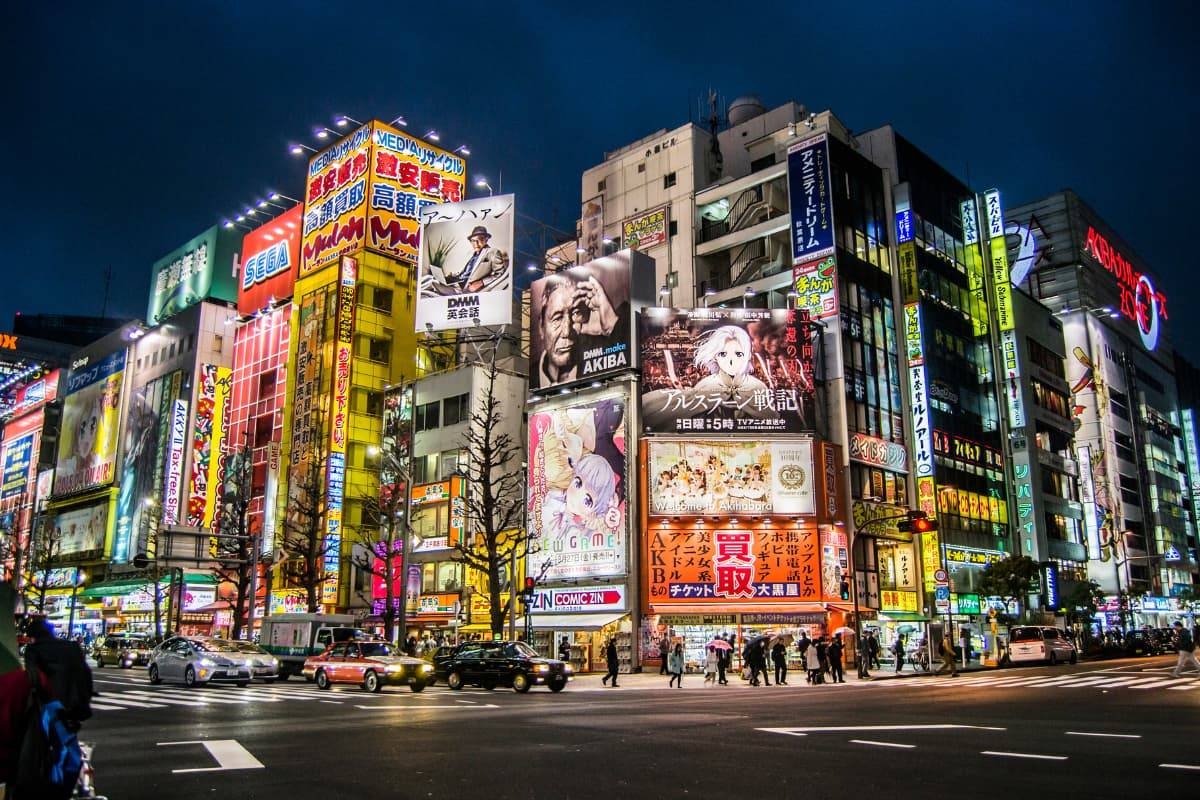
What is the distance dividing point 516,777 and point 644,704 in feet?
38.2

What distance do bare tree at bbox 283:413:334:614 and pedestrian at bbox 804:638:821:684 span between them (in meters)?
30.9

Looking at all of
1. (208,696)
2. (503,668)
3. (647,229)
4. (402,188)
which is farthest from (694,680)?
(402,188)

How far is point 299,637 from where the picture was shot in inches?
1383

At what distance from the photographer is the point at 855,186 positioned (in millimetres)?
55031

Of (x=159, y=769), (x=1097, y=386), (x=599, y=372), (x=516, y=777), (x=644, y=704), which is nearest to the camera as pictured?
(x=516, y=777)

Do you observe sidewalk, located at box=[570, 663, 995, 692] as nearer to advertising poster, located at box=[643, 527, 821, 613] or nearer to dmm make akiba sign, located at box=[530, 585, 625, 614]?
dmm make akiba sign, located at box=[530, 585, 625, 614]

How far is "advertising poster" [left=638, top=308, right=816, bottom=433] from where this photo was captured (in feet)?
146

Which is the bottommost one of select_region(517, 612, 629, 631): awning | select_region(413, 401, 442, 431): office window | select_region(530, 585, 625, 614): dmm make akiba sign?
select_region(517, 612, 629, 631): awning

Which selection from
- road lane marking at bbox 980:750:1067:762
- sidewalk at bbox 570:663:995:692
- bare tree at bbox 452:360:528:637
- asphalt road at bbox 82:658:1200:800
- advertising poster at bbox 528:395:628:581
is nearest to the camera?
asphalt road at bbox 82:658:1200:800

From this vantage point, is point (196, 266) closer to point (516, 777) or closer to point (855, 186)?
point (855, 186)

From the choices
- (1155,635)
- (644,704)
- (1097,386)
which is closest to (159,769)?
(644,704)

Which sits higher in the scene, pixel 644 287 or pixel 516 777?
pixel 644 287

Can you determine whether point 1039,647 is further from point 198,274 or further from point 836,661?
point 198,274

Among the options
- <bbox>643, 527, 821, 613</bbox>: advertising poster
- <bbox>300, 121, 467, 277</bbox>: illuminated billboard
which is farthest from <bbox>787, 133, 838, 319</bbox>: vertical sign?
<bbox>300, 121, 467, 277</bbox>: illuminated billboard
